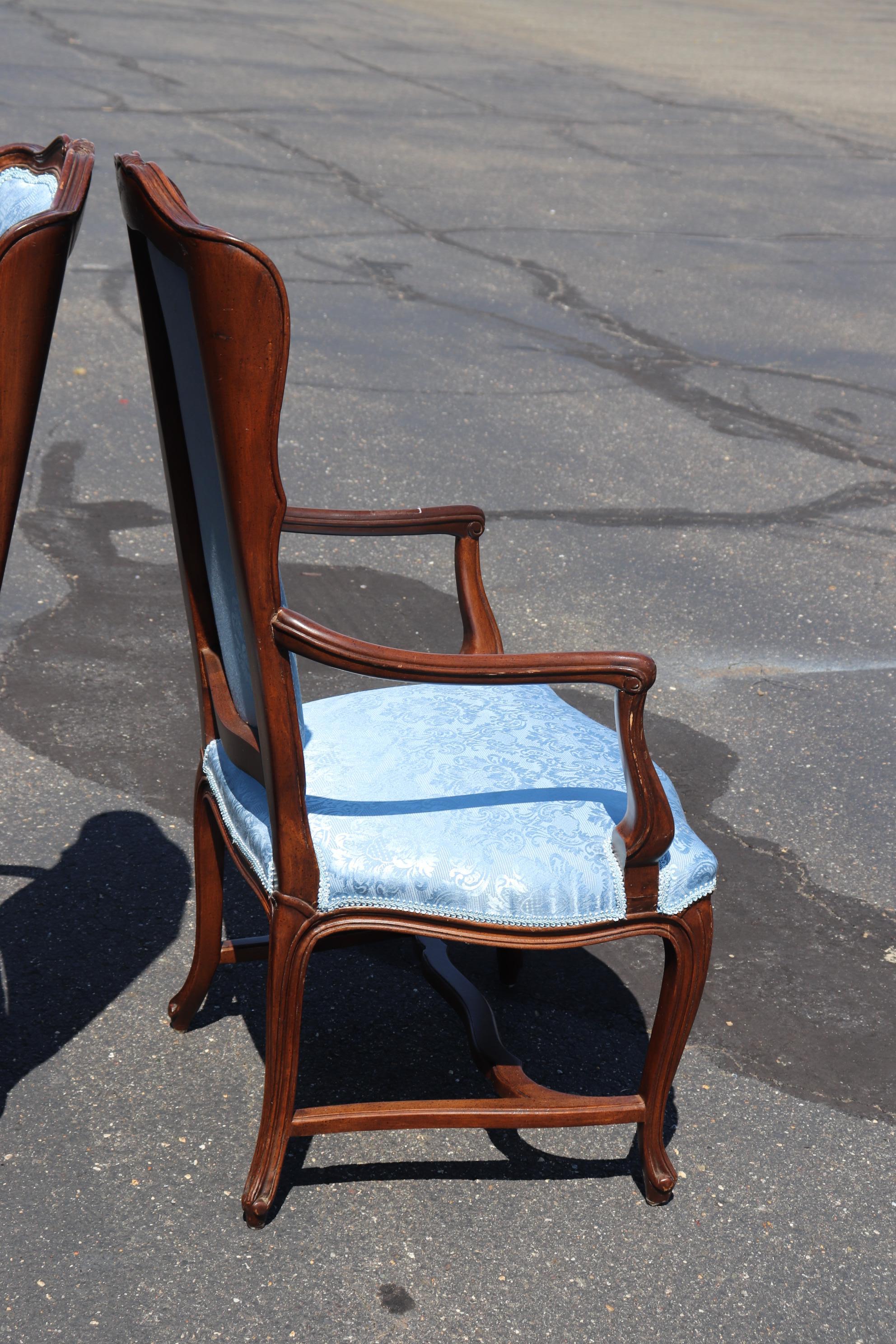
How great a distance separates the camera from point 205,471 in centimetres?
199

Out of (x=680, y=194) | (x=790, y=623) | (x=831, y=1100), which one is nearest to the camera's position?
(x=831, y=1100)

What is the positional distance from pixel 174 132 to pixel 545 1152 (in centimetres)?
1010

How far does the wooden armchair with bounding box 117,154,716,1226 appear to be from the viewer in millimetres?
1762

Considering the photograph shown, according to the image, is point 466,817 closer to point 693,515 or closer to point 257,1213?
point 257,1213

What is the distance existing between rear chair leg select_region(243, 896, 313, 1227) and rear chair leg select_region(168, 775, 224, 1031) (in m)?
0.40

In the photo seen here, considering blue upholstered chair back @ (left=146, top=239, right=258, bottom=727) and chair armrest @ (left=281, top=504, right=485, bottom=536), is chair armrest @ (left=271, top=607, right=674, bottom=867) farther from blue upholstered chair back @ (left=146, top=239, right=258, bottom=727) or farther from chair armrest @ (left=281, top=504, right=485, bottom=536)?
chair armrest @ (left=281, top=504, right=485, bottom=536)

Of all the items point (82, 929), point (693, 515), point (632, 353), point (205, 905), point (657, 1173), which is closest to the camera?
point (657, 1173)

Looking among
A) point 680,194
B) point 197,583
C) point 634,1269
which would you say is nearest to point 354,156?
point 680,194

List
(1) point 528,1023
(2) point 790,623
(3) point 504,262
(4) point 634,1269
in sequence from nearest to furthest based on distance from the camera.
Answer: (4) point 634,1269 → (1) point 528,1023 → (2) point 790,623 → (3) point 504,262

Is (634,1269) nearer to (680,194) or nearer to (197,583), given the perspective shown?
(197,583)

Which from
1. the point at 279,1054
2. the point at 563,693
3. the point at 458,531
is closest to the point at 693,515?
the point at 563,693

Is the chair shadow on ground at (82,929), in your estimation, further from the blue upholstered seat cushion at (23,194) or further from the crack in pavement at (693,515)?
the crack in pavement at (693,515)

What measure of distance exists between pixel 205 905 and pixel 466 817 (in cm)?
67

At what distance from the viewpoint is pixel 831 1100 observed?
2.51 meters
